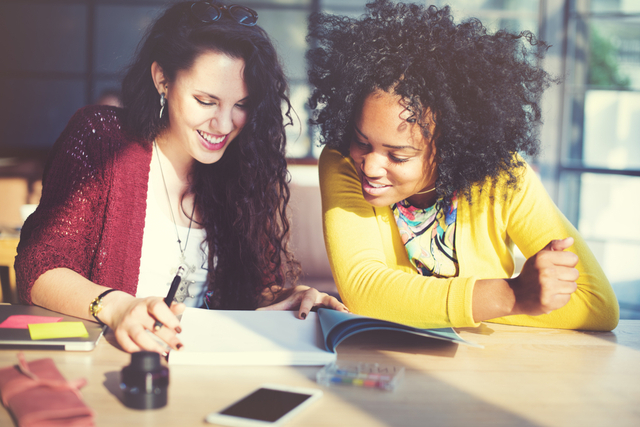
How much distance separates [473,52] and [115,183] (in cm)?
84

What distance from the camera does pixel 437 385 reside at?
690mm

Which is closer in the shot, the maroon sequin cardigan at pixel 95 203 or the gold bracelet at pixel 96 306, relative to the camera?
the gold bracelet at pixel 96 306

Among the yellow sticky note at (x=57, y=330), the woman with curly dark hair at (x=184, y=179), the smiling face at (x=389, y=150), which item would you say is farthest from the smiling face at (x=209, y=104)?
the yellow sticky note at (x=57, y=330)

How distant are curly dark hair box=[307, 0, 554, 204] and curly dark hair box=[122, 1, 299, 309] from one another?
242mm

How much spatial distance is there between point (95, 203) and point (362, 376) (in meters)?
0.80

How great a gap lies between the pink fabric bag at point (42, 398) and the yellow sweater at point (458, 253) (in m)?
0.57

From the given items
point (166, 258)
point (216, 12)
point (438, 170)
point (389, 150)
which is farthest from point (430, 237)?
point (216, 12)

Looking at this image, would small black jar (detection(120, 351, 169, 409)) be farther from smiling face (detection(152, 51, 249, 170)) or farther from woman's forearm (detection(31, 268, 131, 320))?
smiling face (detection(152, 51, 249, 170))

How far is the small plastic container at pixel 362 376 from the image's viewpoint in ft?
2.21

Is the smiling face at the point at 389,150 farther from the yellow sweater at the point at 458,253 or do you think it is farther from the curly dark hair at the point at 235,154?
the curly dark hair at the point at 235,154

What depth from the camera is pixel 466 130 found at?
3.44 ft

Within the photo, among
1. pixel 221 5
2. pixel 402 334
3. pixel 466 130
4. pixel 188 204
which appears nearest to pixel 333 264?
pixel 402 334

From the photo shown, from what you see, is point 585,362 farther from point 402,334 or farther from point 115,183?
point 115,183

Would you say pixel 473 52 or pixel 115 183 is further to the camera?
pixel 115 183
